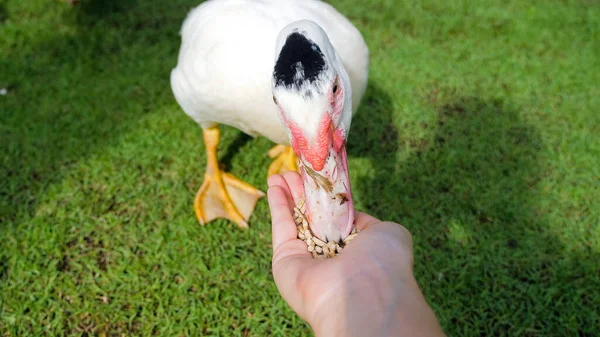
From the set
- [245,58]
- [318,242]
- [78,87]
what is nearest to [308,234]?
[318,242]

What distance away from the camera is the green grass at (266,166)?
2.60 metres

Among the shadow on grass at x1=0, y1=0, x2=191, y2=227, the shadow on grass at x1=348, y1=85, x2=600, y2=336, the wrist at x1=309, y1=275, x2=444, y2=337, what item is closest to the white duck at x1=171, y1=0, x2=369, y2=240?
the wrist at x1=309, y1=275, x2=444, y2=337

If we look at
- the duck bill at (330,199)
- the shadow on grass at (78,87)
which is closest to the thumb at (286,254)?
the duck bill at (330,199)

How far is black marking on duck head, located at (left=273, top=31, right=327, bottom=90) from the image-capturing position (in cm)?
158

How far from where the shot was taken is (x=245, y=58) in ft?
7.38

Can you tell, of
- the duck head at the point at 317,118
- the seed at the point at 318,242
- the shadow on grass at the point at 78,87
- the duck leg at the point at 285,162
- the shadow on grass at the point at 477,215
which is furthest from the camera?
the shadow on grass at the point at 78,87

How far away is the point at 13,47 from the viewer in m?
4.25

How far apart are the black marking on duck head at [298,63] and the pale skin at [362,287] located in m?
0.57

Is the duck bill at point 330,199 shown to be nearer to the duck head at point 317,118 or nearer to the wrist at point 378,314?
the duck head at point 317,118

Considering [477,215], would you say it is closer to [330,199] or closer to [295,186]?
[295,186]

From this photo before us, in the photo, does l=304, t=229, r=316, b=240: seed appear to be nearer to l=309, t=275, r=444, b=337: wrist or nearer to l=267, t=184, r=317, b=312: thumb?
l=267, t=184, r=317, b=312: thumb

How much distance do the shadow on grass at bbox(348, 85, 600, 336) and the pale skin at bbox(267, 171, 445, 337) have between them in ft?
3.74

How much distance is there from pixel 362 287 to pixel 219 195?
5.82 feet

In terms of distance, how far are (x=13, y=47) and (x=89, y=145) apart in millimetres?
1585
